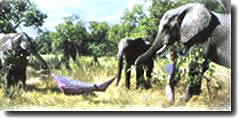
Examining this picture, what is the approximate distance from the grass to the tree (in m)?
0.38

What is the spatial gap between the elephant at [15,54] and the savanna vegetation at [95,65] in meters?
0.05

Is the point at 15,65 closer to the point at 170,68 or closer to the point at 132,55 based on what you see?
the point at 132,55

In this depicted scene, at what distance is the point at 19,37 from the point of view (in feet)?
12.6

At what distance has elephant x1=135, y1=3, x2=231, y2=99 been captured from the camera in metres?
3.60

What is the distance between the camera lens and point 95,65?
12.5ft

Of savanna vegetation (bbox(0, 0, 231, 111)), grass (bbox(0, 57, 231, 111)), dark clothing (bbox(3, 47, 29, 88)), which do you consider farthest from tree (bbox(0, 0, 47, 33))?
grass (bbox(0, 57, 231, 111))

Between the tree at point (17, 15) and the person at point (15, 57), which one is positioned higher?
the tree at point (17, 15)

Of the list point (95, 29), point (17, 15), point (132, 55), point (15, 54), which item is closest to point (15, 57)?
point (15, 54)

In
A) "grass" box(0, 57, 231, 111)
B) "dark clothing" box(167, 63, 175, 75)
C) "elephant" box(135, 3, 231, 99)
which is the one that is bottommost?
"grass" box(0, 57, 231, 111)

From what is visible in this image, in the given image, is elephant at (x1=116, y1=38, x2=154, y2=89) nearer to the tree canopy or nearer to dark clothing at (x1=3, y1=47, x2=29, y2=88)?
the tree canopy

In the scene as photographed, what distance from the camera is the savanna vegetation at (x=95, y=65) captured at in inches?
144

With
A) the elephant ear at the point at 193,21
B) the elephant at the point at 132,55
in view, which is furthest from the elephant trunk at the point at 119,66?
the elephant ear at the point at 193,21

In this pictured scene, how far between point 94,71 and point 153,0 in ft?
2.43

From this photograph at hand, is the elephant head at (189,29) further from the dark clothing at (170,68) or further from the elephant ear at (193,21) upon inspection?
the dark clothing at (170,68)
